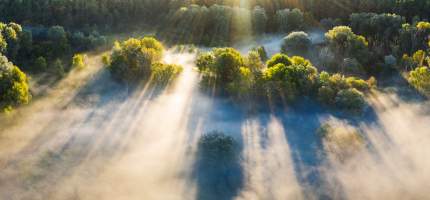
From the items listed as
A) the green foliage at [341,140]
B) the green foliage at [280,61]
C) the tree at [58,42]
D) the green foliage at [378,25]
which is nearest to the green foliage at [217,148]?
the green foliage at [341,140]

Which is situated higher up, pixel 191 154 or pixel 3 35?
pixel 3 35

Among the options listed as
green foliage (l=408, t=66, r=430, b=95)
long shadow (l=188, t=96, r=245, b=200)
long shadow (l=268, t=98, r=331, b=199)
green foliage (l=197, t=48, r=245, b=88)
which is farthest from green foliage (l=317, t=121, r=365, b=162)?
green foliage (l=408, t=66, r=430, b=95)

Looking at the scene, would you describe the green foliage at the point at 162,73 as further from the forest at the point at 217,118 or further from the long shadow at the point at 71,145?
the long shadow at the point at 71,145

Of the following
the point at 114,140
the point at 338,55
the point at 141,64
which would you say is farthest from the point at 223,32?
the point at 114,140

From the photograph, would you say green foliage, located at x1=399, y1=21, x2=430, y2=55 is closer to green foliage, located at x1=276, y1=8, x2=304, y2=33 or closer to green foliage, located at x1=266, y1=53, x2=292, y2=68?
green foliage, located at x1=276, y1=8, x2=304, y2=33

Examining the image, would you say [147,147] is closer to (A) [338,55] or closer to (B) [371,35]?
(A) [338,55]

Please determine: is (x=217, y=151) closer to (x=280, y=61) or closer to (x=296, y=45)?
(x=280, y=61)
